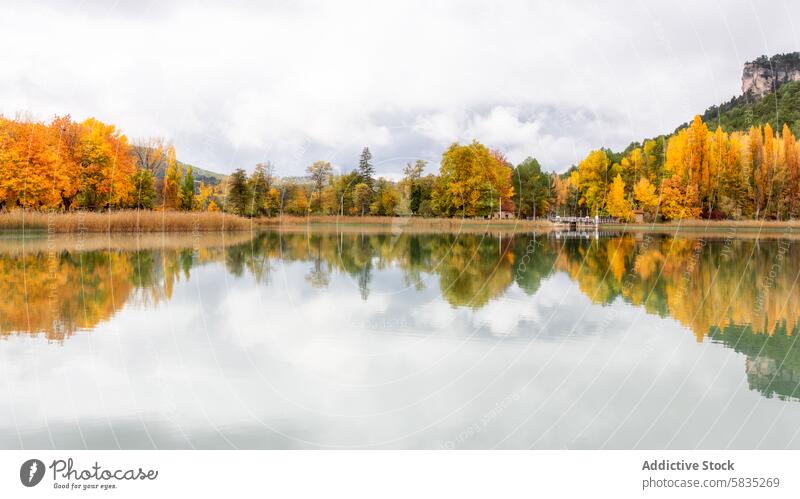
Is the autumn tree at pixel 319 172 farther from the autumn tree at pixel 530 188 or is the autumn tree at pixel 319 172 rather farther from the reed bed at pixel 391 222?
the autumn tree at pixel 530 188

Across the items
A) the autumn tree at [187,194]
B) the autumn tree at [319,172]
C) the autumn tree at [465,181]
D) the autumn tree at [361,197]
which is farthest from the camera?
the autumn tree at [187,194]

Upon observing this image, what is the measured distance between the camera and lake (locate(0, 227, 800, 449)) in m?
5.97

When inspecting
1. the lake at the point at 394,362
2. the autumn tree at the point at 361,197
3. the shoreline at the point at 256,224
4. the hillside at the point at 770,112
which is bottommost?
the lake at the point at 394,362

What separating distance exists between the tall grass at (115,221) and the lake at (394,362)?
18.0 m

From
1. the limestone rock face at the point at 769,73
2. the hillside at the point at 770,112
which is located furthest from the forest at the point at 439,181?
the limestone rock face at the point at 769,73

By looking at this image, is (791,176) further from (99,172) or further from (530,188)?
(99,172)

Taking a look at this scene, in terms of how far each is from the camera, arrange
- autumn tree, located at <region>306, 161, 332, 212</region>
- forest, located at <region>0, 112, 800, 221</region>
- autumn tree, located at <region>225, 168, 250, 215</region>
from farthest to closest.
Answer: autumn tree, located at <region>225, 168, 250, 215</region> < autumn tree, located at <region>306, 161, 332, 212</region> < forest, located at <region>0, 112, 800, 221</region>

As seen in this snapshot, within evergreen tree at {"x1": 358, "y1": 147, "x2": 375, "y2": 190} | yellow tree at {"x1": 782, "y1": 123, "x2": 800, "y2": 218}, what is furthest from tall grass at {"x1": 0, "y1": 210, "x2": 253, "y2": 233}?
yellow tree at {"x1": 782, "y1": 123, "x2": 800, "y2": 218}

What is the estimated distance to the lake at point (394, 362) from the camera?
5973 mm

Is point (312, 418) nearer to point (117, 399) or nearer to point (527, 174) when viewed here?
point (117, 399)

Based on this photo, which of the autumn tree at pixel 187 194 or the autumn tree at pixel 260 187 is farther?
the autumn tree at pixel 187 194
